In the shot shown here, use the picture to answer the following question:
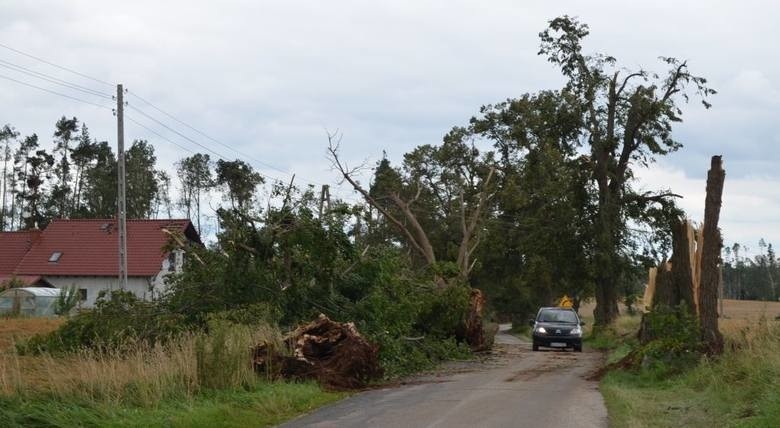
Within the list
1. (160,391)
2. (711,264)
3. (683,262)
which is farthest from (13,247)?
(711,264)

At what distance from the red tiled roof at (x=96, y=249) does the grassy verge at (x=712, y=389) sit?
4024cm

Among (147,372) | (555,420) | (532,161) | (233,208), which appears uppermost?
(532,161)

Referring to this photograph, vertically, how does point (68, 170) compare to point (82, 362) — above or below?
above

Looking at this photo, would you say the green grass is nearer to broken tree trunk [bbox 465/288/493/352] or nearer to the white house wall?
broken tree trunk [bbox 465/288/493/352]

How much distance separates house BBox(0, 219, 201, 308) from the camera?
179 feet

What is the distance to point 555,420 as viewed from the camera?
1234 centimetres

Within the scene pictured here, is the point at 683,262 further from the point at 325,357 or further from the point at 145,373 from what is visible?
the point at 145,373

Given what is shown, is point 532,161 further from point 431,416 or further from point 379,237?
point 431,416

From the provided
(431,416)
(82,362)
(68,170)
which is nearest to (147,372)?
(82,362)

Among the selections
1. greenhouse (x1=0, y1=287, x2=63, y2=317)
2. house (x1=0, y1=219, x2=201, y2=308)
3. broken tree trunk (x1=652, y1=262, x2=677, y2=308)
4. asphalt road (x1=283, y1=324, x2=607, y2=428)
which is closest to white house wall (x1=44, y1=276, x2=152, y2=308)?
house (x1=0, y1=219, x2=201, y2=308)

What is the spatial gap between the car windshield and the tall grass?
1875cm

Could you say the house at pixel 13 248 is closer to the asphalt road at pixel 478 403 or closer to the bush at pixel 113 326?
the bush at pixel 113 326

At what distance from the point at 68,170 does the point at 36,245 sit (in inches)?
1050

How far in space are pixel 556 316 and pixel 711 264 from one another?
48.5ft
